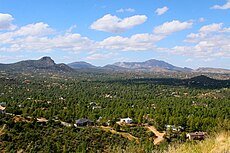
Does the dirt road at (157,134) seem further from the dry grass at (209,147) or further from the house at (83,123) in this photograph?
the dry grass at (209,147)

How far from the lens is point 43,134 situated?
3453 cm

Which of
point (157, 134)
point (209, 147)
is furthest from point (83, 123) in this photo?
point (209, 147)

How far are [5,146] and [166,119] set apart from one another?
87.2ft

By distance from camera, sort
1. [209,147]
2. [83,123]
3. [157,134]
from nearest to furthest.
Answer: [209,147] → [157,134] → [83,123]

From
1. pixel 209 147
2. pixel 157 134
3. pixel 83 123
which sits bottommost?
pixel 157 134

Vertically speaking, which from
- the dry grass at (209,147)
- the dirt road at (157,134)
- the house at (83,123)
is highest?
the dry grass at (209,147)

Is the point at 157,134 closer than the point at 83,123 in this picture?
Yes

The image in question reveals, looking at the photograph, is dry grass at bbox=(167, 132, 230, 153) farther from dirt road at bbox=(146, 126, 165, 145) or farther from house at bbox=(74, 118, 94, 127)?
house at bbox=(74, 118, 94, 127)

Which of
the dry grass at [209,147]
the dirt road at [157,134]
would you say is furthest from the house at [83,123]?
the dry grass at [209,147]

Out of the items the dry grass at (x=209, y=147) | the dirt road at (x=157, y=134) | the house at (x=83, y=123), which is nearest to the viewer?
the dry grass at (x=209, y=147)

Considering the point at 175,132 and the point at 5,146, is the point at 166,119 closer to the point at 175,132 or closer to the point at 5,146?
the point at 175,132

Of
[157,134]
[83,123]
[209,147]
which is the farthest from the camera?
[83,123]

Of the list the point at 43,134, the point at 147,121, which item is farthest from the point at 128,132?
the point at 43,134

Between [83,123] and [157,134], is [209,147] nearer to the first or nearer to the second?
[157,134]
